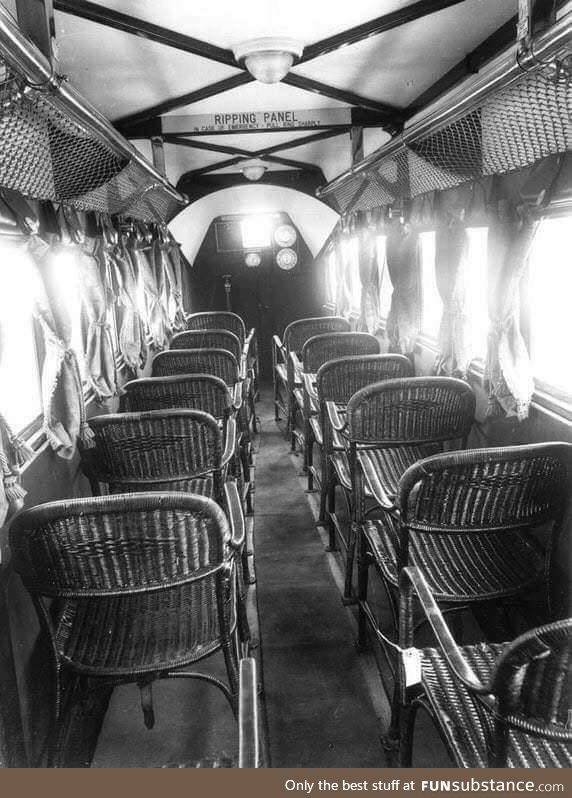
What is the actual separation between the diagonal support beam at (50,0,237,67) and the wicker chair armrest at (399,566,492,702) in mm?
2544

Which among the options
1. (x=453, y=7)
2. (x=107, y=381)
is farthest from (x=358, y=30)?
(x=107, y=381)

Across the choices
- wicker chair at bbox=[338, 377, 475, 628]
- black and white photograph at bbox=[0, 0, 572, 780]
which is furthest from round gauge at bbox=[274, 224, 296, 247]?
wicker chair at bbox=[338, 377, 475, 628]

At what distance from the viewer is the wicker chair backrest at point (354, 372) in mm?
3580

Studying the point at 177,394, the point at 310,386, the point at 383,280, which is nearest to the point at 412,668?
the point at 177,394

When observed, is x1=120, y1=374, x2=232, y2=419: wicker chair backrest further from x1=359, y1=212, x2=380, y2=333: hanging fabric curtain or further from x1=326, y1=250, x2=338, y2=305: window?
x1=326, y1=250, x2=338, y2=305: window

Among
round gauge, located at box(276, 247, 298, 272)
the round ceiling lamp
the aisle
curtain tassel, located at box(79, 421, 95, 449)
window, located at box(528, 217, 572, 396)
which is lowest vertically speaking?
the aisle

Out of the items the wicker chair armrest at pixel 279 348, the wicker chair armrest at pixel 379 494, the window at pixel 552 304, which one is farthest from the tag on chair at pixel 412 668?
the wicker chair armrest at pixel 279 348

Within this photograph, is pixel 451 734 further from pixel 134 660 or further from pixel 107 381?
pixel 107 381

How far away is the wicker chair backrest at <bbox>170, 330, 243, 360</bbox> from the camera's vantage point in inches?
211

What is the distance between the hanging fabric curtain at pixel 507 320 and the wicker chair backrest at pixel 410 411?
0.17 m

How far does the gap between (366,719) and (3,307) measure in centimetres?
220

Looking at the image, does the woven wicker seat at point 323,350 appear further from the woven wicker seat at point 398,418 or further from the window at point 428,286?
the woven wicker seat at point 398,418

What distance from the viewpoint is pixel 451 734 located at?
1.50 m

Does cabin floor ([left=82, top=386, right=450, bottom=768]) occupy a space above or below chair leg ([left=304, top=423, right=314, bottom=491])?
below
